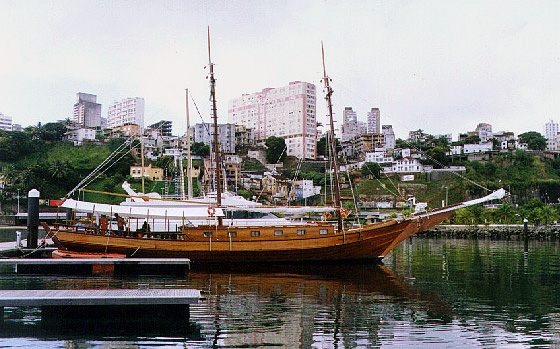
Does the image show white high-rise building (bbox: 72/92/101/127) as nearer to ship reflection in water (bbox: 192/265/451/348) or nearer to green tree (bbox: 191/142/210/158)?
green tree (bbox: 191/142/210/158)

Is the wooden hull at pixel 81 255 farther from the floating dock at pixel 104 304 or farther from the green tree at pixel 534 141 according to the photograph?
the green tree at pixel 534 141

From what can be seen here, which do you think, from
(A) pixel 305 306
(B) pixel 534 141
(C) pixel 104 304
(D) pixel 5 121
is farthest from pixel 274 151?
(C) pixel 104 304

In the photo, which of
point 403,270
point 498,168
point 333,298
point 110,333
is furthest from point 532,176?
point 110,333

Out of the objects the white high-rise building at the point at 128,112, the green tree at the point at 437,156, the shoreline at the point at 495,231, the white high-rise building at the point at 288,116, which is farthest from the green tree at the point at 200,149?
the shoreline at the point at 495,231

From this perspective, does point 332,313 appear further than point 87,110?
No

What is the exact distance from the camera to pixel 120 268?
66.0ft

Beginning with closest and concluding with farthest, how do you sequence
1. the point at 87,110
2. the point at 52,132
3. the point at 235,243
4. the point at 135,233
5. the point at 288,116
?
the point at 235,243
the point at 135,233
the point at 52,132
the point at 288,116
the point at 87,110

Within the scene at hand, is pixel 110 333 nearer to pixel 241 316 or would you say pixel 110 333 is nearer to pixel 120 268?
pixel 241 316

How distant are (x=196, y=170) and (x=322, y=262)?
88.2 m

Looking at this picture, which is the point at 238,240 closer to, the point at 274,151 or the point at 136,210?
the point at 136,210

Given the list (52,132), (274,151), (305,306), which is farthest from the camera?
(274,151)

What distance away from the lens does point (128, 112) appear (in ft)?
575

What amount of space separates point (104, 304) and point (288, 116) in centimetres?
14734

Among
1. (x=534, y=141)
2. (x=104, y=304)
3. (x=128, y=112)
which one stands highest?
(x=128, y=112)
